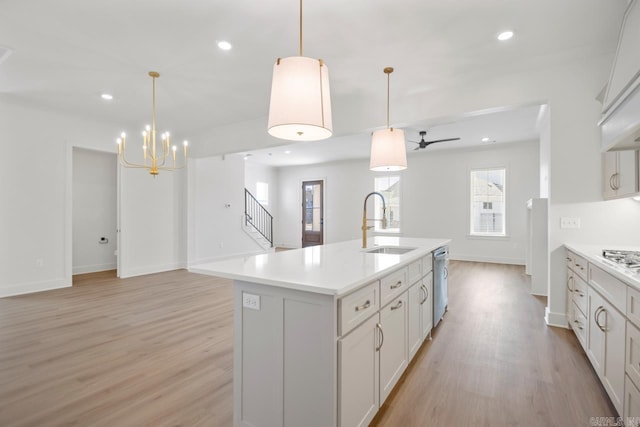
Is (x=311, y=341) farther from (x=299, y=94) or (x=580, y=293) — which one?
(x=580, y=293)

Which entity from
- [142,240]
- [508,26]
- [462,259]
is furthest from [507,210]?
[142,240]

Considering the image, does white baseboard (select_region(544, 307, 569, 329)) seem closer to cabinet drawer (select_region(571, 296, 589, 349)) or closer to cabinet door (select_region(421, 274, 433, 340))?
cabinet drawer (select_region(571, 296, 589, 349))

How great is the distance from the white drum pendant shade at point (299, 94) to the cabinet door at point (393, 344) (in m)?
1.23

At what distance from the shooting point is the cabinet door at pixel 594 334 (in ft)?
6.88

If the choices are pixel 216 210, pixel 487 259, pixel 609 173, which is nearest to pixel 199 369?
pixel 609 173

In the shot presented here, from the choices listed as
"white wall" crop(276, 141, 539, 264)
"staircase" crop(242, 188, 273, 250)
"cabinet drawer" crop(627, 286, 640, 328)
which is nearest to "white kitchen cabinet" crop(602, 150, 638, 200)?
"cabinet drawer" crop(627, 286, 640, 328)

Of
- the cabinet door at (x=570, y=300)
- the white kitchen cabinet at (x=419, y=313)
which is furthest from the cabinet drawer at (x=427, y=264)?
the cabinet door at (x=570, y=300)

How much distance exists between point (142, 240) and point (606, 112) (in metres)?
7.04

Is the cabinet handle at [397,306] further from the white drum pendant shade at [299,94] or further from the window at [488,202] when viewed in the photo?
the window at [488,202]

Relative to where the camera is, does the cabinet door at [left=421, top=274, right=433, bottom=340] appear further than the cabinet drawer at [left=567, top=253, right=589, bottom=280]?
Yes

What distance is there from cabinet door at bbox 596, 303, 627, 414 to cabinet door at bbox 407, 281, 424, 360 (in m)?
1.19

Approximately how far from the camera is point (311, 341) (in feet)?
4.80

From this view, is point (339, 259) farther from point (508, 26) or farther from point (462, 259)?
point (462, 259)

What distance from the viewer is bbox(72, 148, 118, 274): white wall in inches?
252
